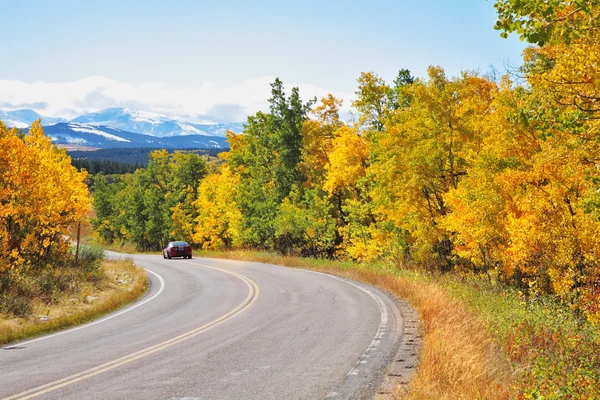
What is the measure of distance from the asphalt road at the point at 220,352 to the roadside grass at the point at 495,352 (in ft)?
2.88

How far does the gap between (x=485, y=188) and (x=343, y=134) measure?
614 inches

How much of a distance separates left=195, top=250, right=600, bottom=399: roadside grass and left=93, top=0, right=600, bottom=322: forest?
64.5 inches

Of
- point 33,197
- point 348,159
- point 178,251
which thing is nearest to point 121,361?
point 33,197

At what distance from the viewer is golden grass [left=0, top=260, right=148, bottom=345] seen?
40.2 feet

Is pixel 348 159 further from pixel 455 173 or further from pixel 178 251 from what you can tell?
pixel 178 251

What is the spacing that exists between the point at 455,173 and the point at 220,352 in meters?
19.3

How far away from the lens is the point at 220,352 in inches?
365

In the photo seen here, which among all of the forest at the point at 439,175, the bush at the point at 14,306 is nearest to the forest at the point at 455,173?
the forest at the point at 439,175

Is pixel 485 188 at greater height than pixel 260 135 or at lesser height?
lesser

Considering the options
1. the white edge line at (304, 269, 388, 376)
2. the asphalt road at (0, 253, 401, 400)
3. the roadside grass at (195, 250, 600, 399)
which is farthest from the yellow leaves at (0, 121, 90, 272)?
the roadside grass at (195, 250, 600, 399)

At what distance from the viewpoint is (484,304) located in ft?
46.8

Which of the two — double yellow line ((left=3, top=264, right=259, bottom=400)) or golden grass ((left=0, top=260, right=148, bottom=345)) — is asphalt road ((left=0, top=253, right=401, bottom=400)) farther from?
golden grass ((left=0, top=260, right=148, bottom=345))

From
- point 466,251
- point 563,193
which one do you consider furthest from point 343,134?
point 563,193

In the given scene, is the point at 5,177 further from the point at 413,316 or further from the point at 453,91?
the point at 453,91
